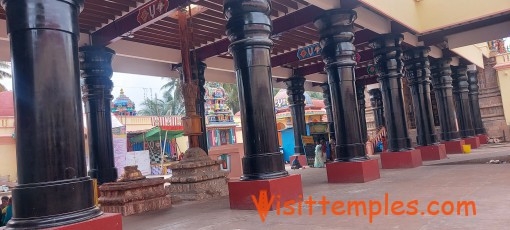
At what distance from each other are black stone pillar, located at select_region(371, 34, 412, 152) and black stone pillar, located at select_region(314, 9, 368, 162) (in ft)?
7.52

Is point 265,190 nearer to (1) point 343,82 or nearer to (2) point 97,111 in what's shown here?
(1) point 343,82

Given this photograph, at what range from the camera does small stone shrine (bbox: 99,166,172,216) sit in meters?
6.64

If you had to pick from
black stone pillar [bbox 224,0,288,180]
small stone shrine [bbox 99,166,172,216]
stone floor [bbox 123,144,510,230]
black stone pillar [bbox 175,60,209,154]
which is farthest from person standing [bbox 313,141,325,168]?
black stone pillar [bbox 224,0,288,180]

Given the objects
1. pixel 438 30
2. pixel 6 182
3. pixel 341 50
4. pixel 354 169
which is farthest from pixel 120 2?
pixel 6 182

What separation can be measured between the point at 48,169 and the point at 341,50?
20.7ft

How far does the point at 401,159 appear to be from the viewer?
973cm

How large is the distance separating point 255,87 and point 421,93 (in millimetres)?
8108

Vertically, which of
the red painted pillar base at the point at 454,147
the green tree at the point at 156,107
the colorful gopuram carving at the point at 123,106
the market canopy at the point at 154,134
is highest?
the green tree at the point at 156,107

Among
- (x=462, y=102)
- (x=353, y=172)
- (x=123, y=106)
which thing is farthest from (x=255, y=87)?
(x=123, y=106)

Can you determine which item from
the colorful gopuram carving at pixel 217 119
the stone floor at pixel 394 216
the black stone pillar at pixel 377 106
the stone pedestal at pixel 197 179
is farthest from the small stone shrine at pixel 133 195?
the colorful gopuram carving at pixel 217 119

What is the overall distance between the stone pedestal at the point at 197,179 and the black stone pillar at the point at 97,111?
5.82 feet

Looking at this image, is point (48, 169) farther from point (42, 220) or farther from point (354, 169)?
point (354, 169)

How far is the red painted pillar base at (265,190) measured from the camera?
5070 mm

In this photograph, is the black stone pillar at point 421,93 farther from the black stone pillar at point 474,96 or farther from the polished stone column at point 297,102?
the black stone pillar at point 474,96
